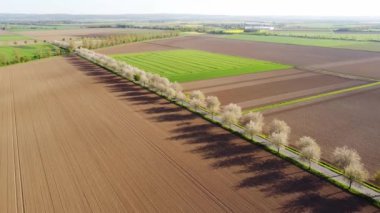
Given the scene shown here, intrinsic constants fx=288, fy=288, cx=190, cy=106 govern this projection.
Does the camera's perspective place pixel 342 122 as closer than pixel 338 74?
Yes

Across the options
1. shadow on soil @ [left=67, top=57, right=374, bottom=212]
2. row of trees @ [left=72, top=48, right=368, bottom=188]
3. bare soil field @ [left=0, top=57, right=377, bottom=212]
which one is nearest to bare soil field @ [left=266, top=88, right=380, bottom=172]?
row of trees @ [left=72, top=48, right=368, bottom=188]

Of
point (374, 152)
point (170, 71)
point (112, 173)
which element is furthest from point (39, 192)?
point (170, 71)

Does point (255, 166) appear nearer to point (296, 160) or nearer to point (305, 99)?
point (296, 160)

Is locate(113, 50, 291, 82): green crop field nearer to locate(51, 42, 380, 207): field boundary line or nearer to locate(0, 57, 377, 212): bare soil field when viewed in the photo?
locate(51, 42, 380, 207): field boundary line

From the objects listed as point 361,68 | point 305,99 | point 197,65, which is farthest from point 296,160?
point 361,68

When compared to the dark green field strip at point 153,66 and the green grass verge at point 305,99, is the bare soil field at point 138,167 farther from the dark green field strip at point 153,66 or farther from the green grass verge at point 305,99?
the dark green field strip at point 153,66

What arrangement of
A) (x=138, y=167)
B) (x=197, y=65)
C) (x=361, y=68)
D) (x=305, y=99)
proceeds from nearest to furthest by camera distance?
(x=138, y=167) → (x=305, y=99) → (x=361, y=68) → (x=197, y=65)
